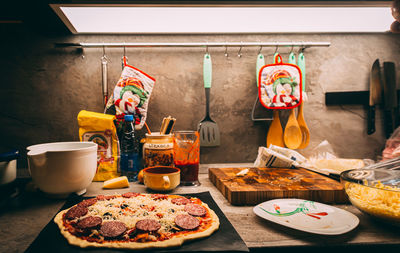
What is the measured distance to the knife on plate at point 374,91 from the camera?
1.32 metres

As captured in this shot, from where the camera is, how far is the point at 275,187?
80 centimetres

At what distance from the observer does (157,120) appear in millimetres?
1278

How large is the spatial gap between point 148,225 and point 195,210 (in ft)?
0.47

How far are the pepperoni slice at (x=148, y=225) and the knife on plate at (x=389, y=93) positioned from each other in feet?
4.48

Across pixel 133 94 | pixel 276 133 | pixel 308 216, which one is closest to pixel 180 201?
pixel 308 216

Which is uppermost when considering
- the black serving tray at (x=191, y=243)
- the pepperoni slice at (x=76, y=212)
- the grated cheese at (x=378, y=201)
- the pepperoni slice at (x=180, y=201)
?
the grated cheese at (x=378, y=201)

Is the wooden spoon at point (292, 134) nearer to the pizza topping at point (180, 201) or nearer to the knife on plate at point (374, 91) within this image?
the knife on plate at point (374, 91)

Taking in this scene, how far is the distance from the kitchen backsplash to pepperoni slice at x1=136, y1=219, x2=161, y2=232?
714 mm

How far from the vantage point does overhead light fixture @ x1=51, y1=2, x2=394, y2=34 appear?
3.51 ft

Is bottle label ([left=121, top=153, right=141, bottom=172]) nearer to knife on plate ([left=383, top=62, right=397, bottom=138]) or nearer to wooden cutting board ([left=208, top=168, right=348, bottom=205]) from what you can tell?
wooden cutting board ([left=208, top=168, right=348, bottom=205])

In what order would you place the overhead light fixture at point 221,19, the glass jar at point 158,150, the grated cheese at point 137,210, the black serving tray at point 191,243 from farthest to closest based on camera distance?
the overhead light fixture at point 221,19 < the glass jar at point 158,150 < the grated cheese at point 137,210 < the black serving tray at point 191,243

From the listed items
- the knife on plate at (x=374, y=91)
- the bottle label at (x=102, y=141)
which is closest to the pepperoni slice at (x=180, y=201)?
the bottle label at (x=102, y=141)

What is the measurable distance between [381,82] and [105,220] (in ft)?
4.97

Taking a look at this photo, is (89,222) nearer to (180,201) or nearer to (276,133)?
(180,201)
